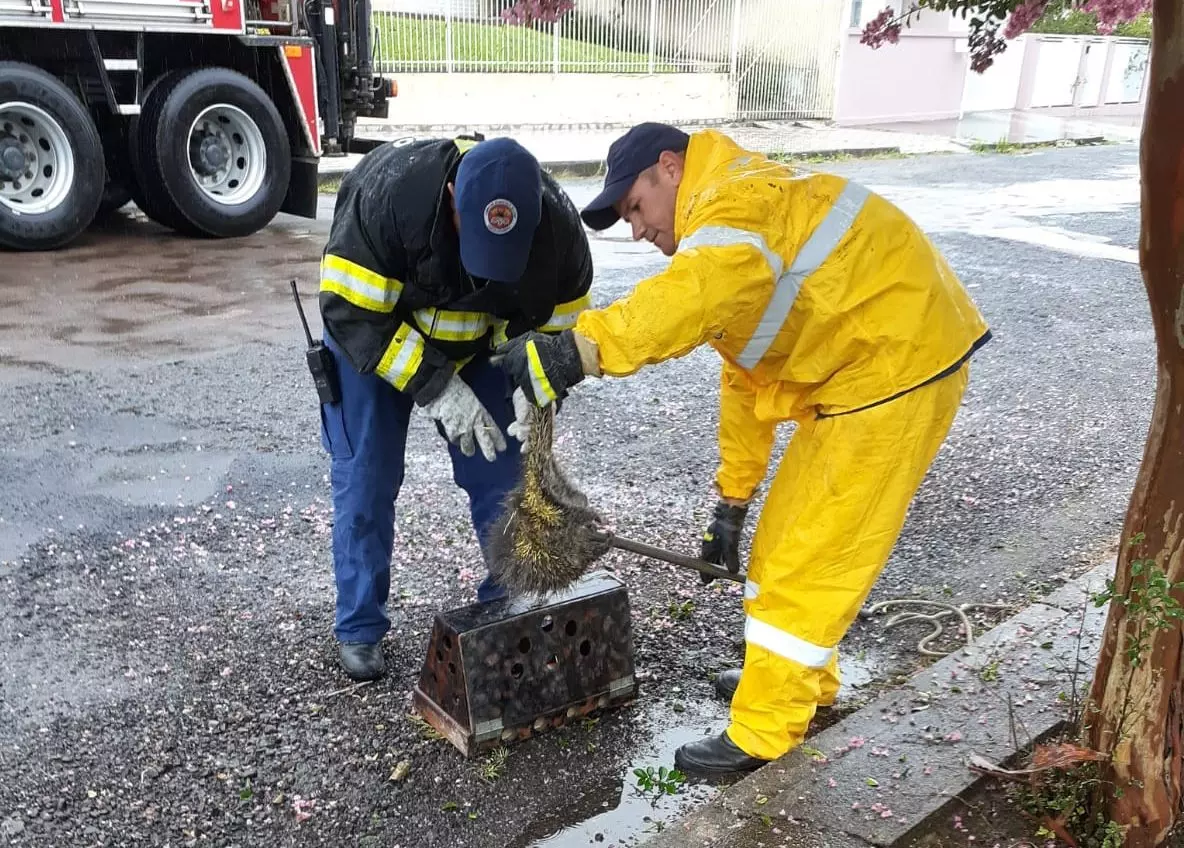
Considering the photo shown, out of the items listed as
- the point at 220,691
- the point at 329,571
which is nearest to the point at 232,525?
the point at 329,571

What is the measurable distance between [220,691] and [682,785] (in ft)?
4.29

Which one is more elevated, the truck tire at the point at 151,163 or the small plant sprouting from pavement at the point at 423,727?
the truck tire at the point at 151,163

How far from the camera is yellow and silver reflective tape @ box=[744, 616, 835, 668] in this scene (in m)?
2.53

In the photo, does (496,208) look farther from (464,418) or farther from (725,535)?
Answer: (725,535)

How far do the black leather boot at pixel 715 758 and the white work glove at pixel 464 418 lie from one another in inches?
36.2

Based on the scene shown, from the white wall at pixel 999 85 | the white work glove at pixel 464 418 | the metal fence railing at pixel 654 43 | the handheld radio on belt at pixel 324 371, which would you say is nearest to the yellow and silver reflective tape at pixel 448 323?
the white work glove at pixel 464 418

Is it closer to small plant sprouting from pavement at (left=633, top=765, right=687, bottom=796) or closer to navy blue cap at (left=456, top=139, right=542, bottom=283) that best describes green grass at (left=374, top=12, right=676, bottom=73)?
navy blue cap at (left=456, top=139, right=542, bottom=283)

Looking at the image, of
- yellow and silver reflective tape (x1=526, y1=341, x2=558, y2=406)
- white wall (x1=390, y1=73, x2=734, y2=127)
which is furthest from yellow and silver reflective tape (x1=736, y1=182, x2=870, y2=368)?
white wall (x1=390, y1=73, x2=734, y2=127)

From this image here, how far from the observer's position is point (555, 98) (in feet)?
55.0

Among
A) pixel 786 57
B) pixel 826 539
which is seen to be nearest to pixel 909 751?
pixel 826 539

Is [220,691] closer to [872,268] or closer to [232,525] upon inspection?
[232,525]

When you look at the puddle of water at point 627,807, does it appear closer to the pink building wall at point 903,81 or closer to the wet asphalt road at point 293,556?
the wet asphalt road at point 293,556

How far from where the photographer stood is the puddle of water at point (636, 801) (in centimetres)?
253

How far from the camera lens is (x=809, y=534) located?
99.0 inches
